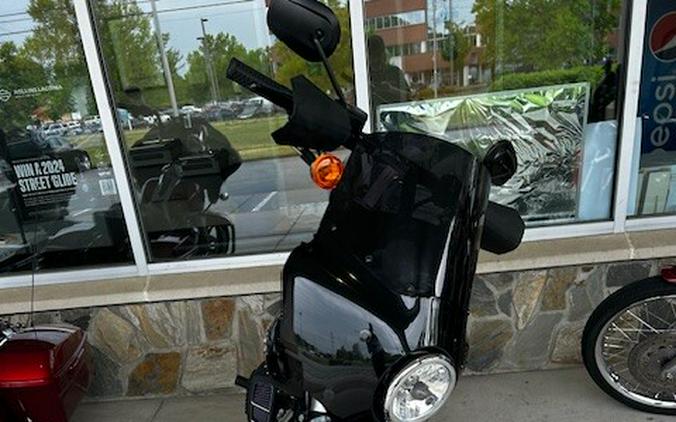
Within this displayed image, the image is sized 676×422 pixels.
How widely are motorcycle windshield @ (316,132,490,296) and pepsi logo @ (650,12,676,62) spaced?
194cm

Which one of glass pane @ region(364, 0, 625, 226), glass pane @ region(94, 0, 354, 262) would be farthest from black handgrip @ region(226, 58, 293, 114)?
glass pane @ region(94, 0, 354, 262)

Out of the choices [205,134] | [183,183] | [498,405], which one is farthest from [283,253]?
[498,405]

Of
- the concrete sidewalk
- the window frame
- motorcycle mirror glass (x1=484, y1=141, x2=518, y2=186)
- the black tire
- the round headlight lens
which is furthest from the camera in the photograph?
the window frame

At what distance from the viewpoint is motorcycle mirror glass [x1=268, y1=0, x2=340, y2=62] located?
125 cm

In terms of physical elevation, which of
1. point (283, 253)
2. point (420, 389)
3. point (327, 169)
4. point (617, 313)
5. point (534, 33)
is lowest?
point (617, 313)

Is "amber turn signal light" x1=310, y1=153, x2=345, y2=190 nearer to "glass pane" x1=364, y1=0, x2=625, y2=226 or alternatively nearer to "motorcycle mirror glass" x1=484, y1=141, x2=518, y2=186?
"motorcycle mirror glass" x1=484, y1=141, x2=518, y2=186

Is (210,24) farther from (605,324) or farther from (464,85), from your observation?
(605,324)

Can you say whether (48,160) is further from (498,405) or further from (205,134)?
(498,405)

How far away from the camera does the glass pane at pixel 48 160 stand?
2.94 m

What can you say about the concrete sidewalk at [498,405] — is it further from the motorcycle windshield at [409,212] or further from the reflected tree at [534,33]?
the reflected tree at [534,33]

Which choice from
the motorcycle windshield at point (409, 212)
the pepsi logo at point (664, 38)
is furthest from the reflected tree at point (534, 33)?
the motorcycle windshield at point (409, 212)

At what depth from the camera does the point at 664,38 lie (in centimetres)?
270

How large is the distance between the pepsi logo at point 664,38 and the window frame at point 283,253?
0.20 m

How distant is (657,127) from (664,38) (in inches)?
19.0
